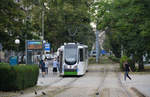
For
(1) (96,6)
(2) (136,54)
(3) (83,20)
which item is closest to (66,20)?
(3) (83,20)

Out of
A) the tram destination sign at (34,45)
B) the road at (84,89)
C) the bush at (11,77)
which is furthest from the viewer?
the tram destination sign at (34,45)

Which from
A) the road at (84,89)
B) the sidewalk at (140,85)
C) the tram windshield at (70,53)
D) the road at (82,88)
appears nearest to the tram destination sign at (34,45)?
the tram windshield at (70,53)

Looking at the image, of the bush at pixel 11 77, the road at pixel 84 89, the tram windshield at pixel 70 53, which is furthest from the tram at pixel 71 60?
the bush at pixel 11 77

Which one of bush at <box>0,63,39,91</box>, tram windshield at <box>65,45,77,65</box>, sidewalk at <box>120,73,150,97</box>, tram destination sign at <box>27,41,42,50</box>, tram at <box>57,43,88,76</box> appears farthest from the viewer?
tram windshield at <box>65,45,77,65</box>

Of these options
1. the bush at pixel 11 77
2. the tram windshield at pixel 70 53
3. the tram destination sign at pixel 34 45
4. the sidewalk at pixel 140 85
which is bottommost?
the sidewalk at pixel 140 85

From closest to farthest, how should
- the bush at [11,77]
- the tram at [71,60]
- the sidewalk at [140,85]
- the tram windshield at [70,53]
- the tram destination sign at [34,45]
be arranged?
the bush at [11,77], the sidewalk at [140,85], the tram destination sign at [34,45], the tram at [71,60], the tram windshield at [70,53]

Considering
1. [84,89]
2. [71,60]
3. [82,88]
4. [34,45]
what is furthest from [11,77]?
[71,60]

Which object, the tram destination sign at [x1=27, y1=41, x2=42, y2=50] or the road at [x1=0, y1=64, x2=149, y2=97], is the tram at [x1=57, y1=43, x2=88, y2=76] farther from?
the road at [x1=0, y1=64, x2=149, y2=97]

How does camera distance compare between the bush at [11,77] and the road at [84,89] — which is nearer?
the road at [84,89]

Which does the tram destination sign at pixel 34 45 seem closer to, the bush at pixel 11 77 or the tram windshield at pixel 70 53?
the tram windshield at pixel 70 53

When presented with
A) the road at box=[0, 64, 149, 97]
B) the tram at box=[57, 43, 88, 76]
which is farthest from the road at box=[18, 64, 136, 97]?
the tram at box=[57, 43, 88, 76]

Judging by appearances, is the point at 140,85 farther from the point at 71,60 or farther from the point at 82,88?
the point at 71,60

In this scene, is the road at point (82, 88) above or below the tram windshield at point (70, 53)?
below

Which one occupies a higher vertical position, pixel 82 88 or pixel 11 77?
pixel 11 77
